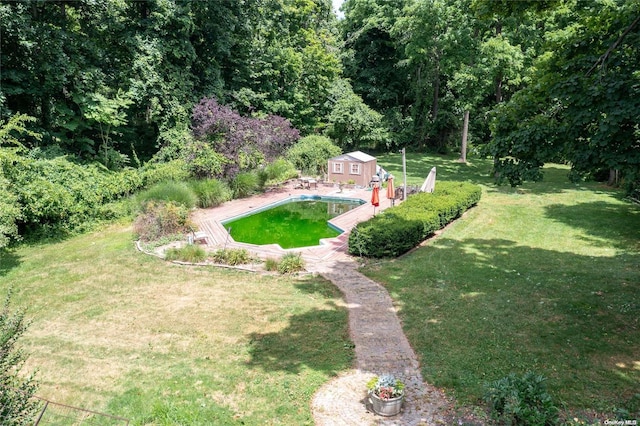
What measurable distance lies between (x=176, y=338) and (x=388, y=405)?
4.41m

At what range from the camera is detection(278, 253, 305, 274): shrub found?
11570 millimetres

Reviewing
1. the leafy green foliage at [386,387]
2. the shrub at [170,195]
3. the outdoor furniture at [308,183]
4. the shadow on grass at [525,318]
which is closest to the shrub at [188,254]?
the shrub at [170,195]

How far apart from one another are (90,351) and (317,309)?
444cm

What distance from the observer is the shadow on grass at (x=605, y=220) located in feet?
43.4

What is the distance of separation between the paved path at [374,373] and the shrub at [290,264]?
1995 mm

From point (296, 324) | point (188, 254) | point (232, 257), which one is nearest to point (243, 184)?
point (188, 254)

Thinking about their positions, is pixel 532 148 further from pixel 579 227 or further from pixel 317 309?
pixel 579 227

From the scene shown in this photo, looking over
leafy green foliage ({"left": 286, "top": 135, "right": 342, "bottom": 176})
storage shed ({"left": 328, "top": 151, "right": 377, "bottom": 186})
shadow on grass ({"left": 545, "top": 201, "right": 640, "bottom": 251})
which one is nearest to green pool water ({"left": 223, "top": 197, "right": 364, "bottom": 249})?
storage shed ({"left": 328, "top": 151, "right": 377, "bottom": 186})

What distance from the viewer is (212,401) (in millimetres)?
5902

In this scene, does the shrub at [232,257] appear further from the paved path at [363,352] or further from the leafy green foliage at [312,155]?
the leafy green foliage at [312,155]

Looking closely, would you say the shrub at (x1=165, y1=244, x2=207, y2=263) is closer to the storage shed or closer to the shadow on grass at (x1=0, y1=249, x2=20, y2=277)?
the shadow on grass at (x1=0, y1=249, x2=20, y2=277)

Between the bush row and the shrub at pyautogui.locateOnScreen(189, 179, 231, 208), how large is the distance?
27.5 feet

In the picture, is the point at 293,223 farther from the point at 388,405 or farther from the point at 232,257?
the point at 388,405

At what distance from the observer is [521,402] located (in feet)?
16.1
